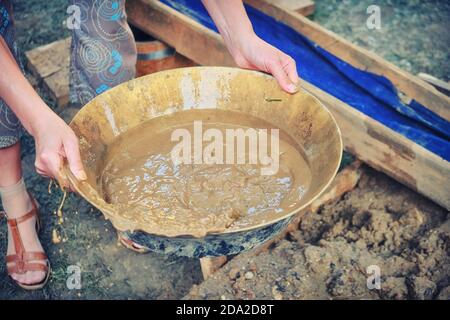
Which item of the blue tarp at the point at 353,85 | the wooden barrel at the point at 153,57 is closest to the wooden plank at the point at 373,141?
the wooden barrel at the point at 153,57

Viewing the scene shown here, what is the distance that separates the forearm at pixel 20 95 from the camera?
6.20ft

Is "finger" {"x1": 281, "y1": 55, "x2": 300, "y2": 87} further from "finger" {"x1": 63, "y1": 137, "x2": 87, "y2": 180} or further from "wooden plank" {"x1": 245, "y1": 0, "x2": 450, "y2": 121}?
"wooden plank" {"x1": 245, "y1": 0, "x2": 450, "y2": 121}

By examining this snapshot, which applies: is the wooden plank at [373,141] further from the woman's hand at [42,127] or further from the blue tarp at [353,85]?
the woman's hand at [42,127]

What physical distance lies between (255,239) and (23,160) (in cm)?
219

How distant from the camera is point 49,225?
9.68 feet

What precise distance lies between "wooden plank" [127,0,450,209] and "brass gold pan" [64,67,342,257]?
58 cm

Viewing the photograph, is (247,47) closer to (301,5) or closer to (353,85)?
(353,85)

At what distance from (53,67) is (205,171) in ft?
7.31

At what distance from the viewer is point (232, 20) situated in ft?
7.75

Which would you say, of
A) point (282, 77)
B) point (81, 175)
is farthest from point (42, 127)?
point (282, 77)

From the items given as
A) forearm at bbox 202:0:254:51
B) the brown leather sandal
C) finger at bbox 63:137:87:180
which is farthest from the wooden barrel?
finger at bbox 63:137:87:180

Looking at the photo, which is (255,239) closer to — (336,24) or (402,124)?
(402,124)

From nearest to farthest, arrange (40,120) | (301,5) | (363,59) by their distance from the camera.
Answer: (40,120) → (363,59) → (301,5)
